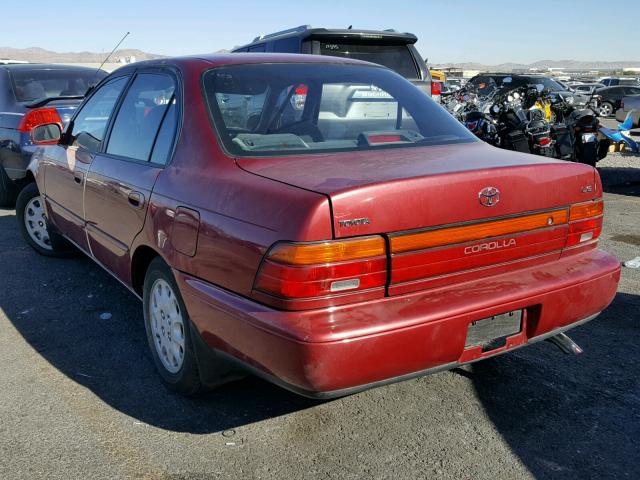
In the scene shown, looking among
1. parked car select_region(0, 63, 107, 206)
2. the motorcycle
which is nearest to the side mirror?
parked car select_region(0, 63, 107, 206)

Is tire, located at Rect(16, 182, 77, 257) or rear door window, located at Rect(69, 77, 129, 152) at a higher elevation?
rear door window, located at Rect(69, 77, 129, 152)

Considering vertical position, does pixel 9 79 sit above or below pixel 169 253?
above

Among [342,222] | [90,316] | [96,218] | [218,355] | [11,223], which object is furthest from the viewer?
[11,223]

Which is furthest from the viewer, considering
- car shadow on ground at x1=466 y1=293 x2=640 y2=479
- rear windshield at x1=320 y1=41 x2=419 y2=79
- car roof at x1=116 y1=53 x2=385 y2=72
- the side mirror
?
rear windshield at x1=320 y1=41 x2=419 y2=79

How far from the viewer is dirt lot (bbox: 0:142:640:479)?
2.72 meters

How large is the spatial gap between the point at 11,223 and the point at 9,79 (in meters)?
1.79

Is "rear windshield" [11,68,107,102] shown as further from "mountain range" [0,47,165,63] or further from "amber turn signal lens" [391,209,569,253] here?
"mountain range" [0,47,165,63]

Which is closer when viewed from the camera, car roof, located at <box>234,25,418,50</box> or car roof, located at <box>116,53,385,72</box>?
car roof, located at <box>116,53,385,72</box>

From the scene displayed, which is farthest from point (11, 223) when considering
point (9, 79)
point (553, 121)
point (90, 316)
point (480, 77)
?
point (480, 77)

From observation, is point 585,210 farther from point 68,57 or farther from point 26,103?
point 68,57

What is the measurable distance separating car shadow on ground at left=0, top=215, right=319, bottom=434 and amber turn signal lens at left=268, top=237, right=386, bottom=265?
1122mm

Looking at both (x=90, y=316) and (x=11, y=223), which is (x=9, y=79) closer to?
(x=11, y=223)

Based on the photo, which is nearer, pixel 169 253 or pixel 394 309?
pixel 394 309

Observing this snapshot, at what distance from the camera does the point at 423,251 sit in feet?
8.34
